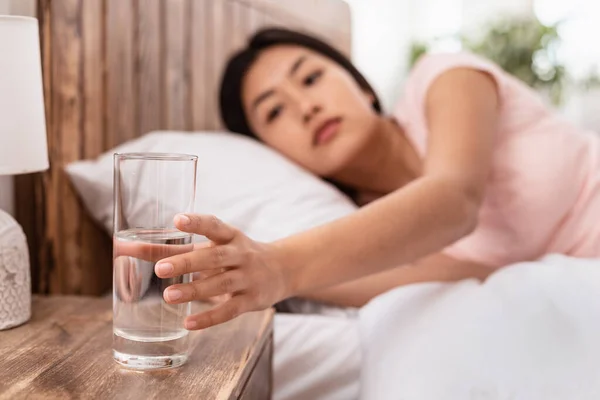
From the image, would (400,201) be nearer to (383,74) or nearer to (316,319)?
(316,319)

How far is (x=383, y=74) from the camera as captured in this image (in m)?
3.52

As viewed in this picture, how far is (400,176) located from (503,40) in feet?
5.92

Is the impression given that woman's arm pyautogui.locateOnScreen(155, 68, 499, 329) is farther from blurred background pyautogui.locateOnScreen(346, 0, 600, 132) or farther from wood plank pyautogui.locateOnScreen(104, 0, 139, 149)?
blurred background pyautogui.locateOnScreen(346, 0, 600, 132)

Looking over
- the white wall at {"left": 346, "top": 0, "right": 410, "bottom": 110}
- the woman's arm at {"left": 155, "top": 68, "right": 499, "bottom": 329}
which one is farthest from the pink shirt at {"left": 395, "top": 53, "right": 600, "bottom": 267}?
the white wall at {"left": 346, "top": 0, "right": 410, "bottom": 110}

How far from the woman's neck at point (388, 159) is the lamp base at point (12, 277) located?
0.84m

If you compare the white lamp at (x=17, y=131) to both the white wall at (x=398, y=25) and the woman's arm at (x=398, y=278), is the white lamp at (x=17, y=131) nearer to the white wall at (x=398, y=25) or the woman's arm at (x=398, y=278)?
the woman's arm at (x=398, y=278)

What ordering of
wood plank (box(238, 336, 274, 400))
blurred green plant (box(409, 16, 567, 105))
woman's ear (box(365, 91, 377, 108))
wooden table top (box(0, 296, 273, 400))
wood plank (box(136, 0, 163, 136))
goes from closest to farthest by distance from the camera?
1. wooden table top (box(0, 296, 273, 400))
2. wood plank (box(238, 336, 274, 400))
3. wood plank (box(136, 0, 163, 136))
4. woman's ear (box(365, 91, 377, 108))
5. blurred green plant (box(409, 16, 567, 105))

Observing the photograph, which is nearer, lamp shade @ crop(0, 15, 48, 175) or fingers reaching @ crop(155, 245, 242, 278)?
fingers reaching @ crop(155, 245, 242, 278)

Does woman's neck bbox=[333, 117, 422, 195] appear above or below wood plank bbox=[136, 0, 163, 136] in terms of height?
below

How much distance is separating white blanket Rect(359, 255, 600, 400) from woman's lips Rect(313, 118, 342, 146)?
0.54m

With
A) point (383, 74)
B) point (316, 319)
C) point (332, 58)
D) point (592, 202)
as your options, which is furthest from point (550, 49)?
point (316, 319)

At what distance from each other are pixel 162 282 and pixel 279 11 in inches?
64.8

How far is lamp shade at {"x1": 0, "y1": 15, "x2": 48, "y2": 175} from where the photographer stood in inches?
29.9

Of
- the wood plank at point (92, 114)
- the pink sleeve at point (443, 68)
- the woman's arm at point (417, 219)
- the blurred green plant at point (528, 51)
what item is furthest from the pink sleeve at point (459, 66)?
the blurred green plant at point (528, 51)
